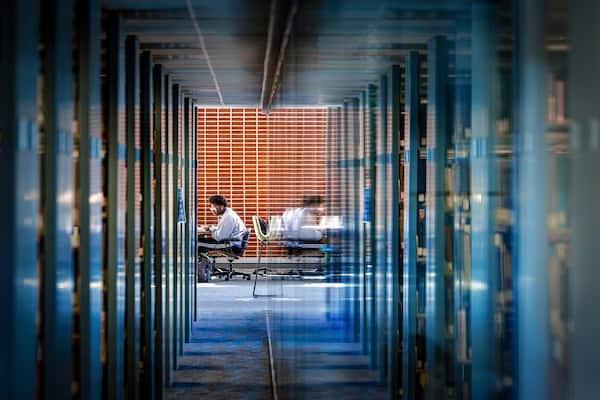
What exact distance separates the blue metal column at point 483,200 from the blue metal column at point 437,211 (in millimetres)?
374

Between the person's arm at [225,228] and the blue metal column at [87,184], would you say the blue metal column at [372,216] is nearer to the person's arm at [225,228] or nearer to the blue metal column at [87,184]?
the blue metal column at [87,184]

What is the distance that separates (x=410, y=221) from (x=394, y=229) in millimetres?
296

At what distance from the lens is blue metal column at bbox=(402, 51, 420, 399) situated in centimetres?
350

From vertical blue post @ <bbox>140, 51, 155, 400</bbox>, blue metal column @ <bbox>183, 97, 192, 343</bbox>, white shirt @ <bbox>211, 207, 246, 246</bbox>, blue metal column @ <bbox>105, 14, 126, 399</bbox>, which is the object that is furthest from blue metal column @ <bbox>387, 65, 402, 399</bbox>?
white shirt @ <bbox>211, 207, 246, 246</bbox>

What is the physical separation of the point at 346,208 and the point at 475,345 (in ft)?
3.79

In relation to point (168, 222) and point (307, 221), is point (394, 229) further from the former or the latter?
point (168, 222)

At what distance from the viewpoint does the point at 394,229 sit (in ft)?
15.1

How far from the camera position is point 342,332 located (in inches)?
129

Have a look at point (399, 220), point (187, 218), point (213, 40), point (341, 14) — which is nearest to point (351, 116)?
point (341, 14)

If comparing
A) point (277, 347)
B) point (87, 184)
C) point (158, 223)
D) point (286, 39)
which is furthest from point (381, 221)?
point (277, 347)

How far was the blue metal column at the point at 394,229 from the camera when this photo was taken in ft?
11.2

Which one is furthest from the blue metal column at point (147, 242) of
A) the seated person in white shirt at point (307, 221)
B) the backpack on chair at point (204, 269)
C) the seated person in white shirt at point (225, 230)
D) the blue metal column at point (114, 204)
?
the backpack on chair at point (204, 269)

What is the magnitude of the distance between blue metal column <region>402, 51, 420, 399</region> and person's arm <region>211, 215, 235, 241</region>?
930 centimetres

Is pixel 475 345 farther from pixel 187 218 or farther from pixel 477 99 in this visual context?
pixel 187 218
